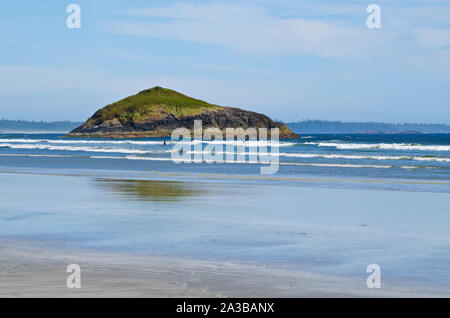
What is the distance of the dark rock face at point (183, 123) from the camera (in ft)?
611

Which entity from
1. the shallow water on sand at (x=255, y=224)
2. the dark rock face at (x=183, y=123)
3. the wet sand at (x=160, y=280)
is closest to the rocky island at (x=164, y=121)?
the dark rock face at (x=183, y=123)

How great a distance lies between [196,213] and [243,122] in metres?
180

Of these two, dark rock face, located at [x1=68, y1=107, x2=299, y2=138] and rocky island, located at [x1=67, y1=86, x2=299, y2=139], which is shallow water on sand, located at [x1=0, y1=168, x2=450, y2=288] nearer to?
rocky island, located at [x1=67, y1=86, x2=299, y2=139]

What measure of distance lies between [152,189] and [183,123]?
17801 cm

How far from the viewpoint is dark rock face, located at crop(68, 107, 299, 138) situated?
611ft

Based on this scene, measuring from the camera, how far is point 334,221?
11266mm

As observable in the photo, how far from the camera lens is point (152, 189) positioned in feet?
58.1

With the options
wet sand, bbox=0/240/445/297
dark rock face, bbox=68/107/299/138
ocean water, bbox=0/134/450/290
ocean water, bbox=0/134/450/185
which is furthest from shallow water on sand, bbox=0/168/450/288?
dark rock face, bbox=68/107/299/138

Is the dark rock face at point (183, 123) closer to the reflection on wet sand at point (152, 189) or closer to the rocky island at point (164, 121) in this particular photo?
the rocky island at point (164, 121)

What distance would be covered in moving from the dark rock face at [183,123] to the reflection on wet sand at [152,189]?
161294 mm

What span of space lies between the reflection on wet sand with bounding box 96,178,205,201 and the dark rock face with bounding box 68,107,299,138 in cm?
16129

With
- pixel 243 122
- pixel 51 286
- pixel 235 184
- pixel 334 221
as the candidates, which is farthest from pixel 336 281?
pixel 243 122

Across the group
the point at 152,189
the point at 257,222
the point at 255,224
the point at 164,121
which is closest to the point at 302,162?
the point at 152,189
